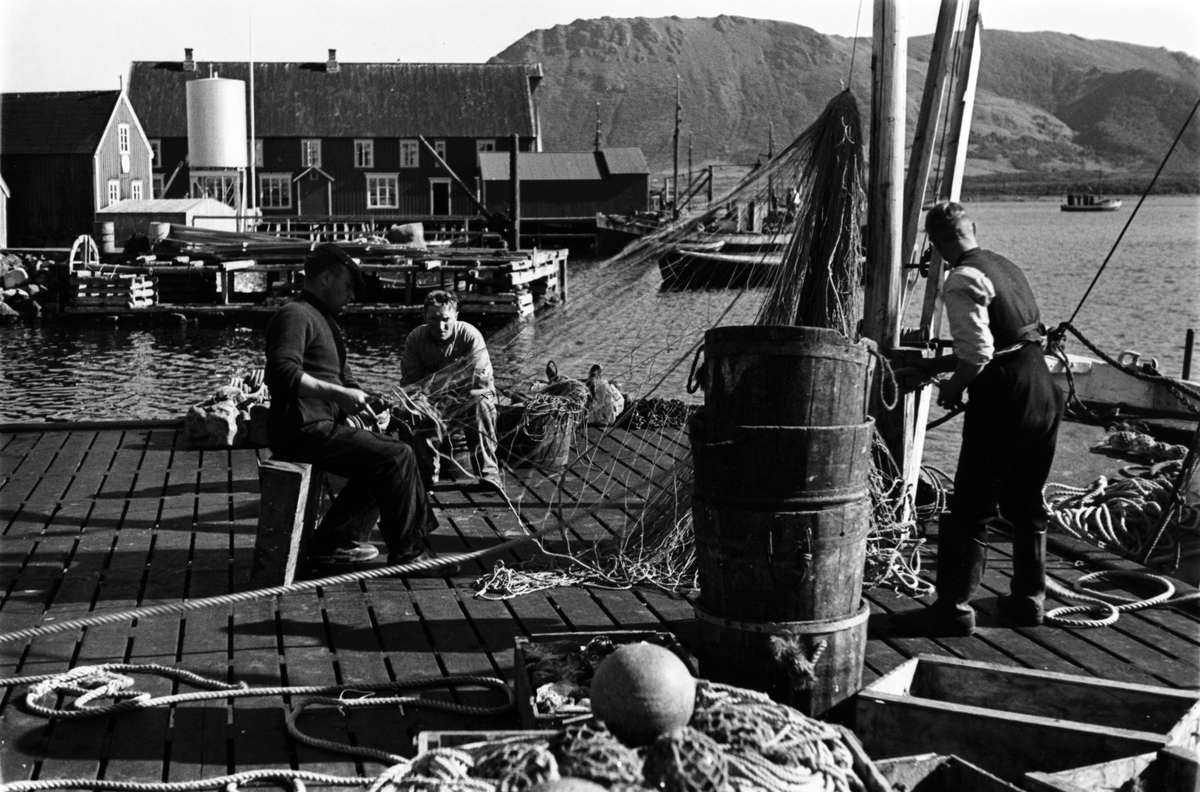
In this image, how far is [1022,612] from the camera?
533 centimetres

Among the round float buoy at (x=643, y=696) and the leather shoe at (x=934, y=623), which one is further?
the leather shoe at (x=934, y=623)

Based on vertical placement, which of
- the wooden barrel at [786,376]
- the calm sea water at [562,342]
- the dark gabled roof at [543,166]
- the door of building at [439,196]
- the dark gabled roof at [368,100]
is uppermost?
the dark gabled roof at [368,100]

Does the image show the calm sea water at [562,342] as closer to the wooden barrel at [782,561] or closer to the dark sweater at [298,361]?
the dark sweater at [298,361]

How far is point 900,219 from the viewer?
620 centimetres

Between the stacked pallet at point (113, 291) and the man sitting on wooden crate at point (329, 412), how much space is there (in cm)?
2956

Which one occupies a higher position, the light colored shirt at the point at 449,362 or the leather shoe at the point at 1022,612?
the light colored shirt at the point at 449,362

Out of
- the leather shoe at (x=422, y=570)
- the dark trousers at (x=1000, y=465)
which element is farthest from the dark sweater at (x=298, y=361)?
the dark trousers at (x=1000, y=465)

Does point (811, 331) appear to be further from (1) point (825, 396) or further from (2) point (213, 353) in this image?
(2) point (213, 353)

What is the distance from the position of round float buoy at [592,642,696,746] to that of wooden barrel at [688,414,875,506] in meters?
1.37

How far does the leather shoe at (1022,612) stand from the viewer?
17.5ft

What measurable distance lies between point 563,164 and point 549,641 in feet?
207

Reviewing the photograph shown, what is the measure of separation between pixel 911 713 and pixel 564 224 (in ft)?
206

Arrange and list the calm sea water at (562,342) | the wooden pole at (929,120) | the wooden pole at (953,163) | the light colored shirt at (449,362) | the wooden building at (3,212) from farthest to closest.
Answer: the wooden building at (3,212) < the light colored shirt at (449,362) < the calm sea water at (562,342) < the wooden pole at (953,163) < the wooden pole at (929,120)

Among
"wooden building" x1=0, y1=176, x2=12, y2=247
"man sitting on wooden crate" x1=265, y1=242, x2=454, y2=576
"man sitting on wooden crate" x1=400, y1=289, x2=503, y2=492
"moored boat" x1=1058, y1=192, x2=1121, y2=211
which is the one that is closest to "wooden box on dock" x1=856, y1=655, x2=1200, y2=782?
"man sitting on wooden crate" x1=265, y1=242, x2=454, y2=576
